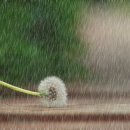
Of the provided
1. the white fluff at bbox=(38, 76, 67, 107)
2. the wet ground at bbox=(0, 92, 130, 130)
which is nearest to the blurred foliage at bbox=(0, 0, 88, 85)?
the white fluff at bbox=(38, 76, 67, 107)

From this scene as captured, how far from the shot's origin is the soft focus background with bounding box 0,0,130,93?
9.07 ft

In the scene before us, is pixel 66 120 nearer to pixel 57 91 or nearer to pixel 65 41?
pixel 57 91

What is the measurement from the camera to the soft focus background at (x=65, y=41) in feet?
9.07

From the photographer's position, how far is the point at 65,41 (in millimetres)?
2824

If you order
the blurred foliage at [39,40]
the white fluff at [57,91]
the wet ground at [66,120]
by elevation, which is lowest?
the wet ground at [66,120]

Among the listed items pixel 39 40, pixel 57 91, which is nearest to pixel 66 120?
pixel 57 91

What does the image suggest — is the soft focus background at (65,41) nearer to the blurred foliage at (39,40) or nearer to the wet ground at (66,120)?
the blurred foliage at (39,40)

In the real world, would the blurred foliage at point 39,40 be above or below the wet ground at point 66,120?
above

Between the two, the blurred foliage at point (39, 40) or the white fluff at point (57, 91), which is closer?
the white fluff at point (57, 91)

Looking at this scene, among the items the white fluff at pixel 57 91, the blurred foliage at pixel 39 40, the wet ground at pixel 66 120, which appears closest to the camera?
the wet ground at pixel 66 120

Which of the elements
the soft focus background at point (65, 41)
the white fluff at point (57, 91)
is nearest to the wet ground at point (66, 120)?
the white fluff at point (57, 91)

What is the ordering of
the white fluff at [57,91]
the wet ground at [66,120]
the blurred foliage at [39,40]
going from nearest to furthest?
1. the wet ground at [66,120]
2. the white fluff at [57,91]
3. the blurred foliage at [39,40]

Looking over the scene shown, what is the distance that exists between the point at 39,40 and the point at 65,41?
→ 11 cm

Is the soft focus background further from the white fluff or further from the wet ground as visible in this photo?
the wet ground
